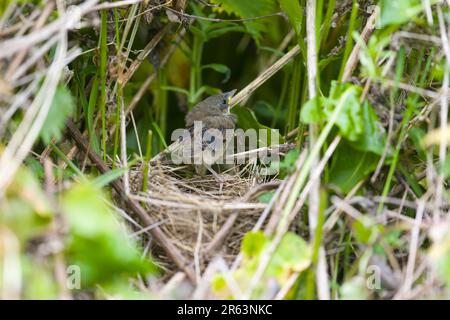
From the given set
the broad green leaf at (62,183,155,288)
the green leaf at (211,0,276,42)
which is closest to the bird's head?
the green leaf at (211,0,276,42)

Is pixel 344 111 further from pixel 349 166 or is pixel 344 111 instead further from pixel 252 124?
pixel 252 124

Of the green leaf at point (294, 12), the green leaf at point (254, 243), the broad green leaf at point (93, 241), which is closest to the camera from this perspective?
the broad green leaf at point (93, 241)

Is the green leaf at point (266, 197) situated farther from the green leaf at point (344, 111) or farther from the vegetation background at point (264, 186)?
the green leaf at point (344, 111)

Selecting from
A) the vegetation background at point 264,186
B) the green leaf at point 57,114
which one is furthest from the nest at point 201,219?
the green leaf at point 57,114

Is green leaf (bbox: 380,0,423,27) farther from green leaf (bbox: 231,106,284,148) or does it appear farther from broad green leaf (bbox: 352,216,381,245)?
green leaf (bbox: 231,106,284,148)

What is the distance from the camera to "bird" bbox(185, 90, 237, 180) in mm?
2785

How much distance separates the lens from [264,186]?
2.21 meters

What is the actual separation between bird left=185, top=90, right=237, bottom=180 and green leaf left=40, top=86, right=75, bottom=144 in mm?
1046

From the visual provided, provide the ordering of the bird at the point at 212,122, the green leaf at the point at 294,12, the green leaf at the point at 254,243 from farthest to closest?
the bird at the point at 212,122 → the green leaf at the point at 294,12 → the green leaf at the point at 254,243

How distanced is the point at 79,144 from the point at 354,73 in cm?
102

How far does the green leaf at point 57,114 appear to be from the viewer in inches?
68.0
